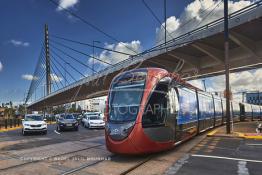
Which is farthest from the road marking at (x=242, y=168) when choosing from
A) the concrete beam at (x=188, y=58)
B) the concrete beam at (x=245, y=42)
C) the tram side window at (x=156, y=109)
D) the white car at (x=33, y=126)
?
the concrete beam at (x=188, y=58)

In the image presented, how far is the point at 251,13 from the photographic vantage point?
18219 millimetres

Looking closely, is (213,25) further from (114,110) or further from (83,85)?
(83,85)

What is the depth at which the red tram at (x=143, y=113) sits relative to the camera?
9.34m

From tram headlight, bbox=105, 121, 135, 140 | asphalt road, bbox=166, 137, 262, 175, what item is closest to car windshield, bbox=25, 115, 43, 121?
asphalt road, bbox=166, 137, 262, 175

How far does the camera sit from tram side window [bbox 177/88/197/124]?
39.0ft

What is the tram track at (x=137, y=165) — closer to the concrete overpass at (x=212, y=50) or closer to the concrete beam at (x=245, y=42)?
the concrete overpass at (x=212, y=50)

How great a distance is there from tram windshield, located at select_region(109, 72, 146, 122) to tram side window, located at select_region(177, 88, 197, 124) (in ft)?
7.43

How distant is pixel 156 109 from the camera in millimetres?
9844

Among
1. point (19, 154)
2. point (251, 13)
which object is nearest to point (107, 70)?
point (251, 13)

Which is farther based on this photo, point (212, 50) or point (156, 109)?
point (212, 50)

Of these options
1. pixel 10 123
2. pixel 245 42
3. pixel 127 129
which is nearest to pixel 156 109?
pixel 127 129

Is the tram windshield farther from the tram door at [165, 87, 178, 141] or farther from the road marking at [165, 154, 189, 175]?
the road marking at [165, 154, 189, 175]

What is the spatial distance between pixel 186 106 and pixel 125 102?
12.6ft

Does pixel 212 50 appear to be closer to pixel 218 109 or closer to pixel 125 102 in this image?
pixel 218 109
